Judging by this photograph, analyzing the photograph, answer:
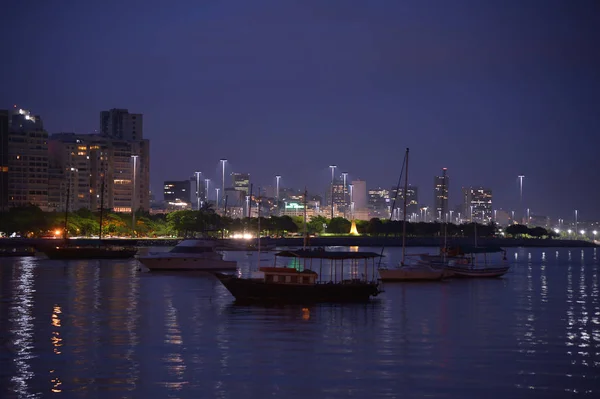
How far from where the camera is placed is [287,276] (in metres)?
57.5

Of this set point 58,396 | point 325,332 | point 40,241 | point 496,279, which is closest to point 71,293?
point 325,332

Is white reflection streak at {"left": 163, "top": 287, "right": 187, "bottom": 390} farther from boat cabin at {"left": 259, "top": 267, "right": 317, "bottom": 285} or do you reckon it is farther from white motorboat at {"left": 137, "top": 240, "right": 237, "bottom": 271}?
white motorboat at {"left": 137, "top": 240, "right": 237, "bottom": 271}

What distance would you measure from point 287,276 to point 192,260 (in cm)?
3969

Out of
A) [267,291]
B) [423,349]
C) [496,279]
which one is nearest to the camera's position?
[423,349]

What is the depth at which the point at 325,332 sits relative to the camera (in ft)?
147

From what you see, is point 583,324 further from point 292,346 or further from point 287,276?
point 292,346

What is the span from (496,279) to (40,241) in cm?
11342

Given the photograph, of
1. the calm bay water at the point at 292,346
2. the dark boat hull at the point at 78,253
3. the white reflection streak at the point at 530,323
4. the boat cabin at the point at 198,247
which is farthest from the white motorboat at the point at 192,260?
the white reflection streak at the point at 530,323

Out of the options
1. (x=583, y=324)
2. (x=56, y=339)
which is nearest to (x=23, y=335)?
(x=56, y=339)

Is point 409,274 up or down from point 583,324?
up

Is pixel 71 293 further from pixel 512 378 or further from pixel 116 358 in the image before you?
pixel 512 378

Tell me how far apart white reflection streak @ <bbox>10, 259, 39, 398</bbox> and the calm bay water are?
0.07 m

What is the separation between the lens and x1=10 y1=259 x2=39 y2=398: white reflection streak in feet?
103

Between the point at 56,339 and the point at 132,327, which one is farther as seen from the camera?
the point at 132,327
